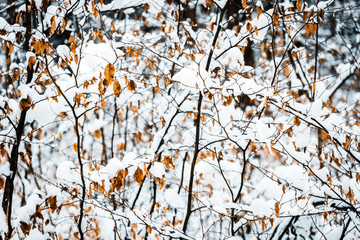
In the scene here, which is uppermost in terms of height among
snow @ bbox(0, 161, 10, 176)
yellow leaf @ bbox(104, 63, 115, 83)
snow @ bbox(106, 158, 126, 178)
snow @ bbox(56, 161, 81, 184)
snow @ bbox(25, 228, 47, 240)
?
yellow leaf @ bbox(104, 63, 115, 83)

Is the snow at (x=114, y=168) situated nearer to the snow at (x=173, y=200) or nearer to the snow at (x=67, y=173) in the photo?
the snow at (x=67, y=173)

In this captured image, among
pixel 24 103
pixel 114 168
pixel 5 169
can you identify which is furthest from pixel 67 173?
pixel 5 169

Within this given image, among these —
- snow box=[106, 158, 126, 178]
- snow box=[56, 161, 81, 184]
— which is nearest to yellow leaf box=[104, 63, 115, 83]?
snow box=[106, 158, 126, 178]

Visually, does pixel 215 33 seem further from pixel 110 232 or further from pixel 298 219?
pixel 110 232

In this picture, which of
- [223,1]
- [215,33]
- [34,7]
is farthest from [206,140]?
[34,7]

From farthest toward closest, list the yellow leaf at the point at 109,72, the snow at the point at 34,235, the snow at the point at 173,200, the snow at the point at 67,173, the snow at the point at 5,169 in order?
the snow at the point at 173,200 → the snow at the point at 5,169 → the snow at the point at 34,235 → the snow at the point at 67,173 → the yellow leaf at the point at 109,72

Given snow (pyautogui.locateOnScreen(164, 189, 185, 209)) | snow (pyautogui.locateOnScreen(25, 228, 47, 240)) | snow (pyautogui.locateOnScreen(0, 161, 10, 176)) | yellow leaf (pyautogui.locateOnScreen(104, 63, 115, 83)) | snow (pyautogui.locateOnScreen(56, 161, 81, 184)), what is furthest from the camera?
snow (pyautogui.locateOnScreen(164, 189, 185, 209))

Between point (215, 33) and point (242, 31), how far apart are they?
0.74 feet

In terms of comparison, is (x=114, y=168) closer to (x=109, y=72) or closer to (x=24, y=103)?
(x=109, y=72)

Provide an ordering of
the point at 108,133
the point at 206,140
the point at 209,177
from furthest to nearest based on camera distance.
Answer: the point at 108,133, the point at 209,177, the point at 206,140

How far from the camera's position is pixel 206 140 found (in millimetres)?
2334

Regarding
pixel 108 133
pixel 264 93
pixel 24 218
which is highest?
pixel 108 133

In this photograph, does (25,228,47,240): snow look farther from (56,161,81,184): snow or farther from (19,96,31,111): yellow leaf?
(19,96,31,111): yellow leaf

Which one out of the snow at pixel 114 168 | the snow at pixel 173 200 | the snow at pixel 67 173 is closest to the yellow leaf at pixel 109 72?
the snow at pixel 114 168
